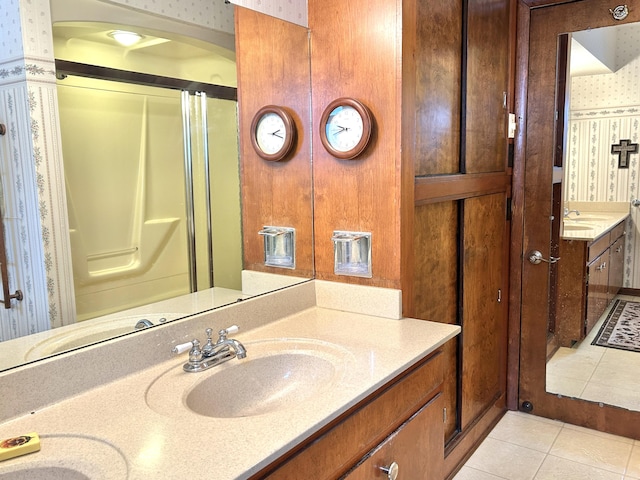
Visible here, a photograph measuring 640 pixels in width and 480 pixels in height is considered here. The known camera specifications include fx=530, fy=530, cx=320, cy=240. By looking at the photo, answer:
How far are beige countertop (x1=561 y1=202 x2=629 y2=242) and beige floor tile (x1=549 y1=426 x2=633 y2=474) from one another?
100 centimetres

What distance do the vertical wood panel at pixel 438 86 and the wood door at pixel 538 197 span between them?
66cm

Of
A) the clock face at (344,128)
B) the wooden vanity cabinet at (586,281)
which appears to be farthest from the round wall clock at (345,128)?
the wooden vanity cabinet at (586,281)

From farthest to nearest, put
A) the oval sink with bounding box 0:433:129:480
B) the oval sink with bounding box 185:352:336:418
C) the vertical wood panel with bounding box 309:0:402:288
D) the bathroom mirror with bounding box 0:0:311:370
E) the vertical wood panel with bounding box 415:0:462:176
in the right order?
the vertical wood panel with bounding box 415:0:462:176, the vertical wood panel with bounding box 309:0:402:288, the oval sink with bounding box 185:352:336:418, the bathroom mirror with bounding box 0:0:311:370, the oval sink with bounding box 0:433:129:480

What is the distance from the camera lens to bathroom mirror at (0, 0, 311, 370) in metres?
1.33

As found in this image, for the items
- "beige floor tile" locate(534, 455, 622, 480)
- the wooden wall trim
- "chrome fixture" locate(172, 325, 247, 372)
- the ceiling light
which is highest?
the ceiling light

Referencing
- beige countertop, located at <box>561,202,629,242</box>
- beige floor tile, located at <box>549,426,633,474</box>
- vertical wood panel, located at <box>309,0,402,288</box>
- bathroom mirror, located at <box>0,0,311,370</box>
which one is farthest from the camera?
beige countertop, located at <box>561,202,629,242</box>

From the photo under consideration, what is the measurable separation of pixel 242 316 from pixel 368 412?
1.93 ft

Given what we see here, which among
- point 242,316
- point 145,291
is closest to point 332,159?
point 242,316

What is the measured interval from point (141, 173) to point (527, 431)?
7.69ft

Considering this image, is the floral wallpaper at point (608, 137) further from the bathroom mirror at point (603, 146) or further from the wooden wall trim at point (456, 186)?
the wooden wall trim at point (456, 186)

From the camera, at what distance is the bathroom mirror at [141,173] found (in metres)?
1.33

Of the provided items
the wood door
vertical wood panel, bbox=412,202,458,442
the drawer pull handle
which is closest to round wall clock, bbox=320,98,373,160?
vertical wood panel, bbox=412,202,458,442

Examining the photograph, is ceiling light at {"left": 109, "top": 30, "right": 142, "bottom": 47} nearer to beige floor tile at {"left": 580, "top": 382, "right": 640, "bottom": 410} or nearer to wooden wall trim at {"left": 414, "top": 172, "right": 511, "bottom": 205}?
wooden wall trim at {"left": 414, "top": 172, "right": 511, "bottom": 205}

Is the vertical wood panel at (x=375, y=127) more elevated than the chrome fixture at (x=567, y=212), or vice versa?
the vertical wood panel at (x=375, y=127)
